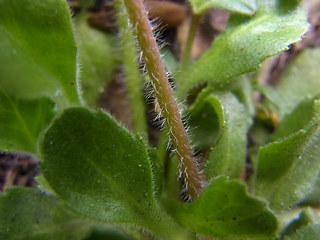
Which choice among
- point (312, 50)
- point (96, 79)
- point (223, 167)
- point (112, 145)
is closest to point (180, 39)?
point (96, 79)

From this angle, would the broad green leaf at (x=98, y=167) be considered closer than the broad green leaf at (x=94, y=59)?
Yes

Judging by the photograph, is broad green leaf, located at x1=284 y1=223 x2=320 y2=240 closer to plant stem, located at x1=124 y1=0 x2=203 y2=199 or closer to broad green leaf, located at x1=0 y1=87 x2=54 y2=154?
plant stem, located at x1=124 y1=0 x2=203 y2=199

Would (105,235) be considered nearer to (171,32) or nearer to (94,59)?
(94,59)

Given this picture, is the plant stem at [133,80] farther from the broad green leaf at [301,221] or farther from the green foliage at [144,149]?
the broad green leaf at [301,221]

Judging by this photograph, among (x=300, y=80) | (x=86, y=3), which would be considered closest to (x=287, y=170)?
(x=300, y=80)

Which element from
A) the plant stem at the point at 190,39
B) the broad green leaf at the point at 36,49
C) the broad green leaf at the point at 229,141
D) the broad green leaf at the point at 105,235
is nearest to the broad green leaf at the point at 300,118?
the broad green leaf at the point at 229,141

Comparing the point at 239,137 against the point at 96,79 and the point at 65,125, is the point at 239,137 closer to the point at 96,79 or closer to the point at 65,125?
the point at 65,125
